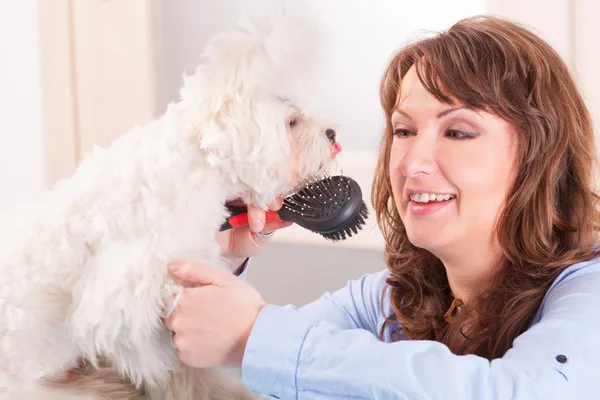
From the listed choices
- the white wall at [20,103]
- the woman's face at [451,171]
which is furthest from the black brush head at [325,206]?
the white wall at [20,103]

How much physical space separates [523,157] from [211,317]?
0.53 meters

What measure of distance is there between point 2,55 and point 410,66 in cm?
180

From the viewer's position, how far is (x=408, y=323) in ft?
3.69

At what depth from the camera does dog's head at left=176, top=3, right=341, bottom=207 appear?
2.59ft


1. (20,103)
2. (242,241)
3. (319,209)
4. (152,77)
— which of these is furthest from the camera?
(20,103)

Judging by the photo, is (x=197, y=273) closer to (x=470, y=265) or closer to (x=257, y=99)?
(x=257, y=99)

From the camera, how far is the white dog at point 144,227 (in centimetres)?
75

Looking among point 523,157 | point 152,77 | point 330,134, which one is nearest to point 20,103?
point 152,77

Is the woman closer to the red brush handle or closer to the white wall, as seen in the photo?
the red brush handle

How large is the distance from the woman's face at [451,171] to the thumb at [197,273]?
12.9 inches

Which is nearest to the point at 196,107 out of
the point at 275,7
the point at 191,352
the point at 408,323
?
the point at 275,7

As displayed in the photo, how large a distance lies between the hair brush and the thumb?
0.33 ft

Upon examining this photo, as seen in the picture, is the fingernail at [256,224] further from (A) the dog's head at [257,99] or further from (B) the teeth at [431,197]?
(B) the teeth at [431,197]

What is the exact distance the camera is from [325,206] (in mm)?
889
